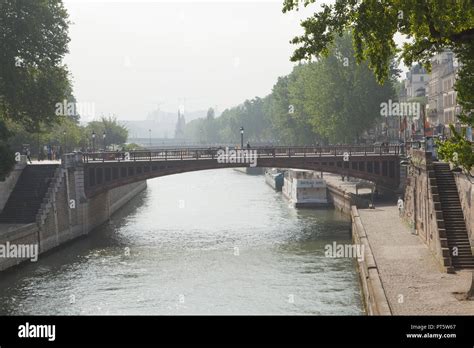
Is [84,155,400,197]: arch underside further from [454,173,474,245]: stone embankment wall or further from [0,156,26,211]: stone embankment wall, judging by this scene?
[454,173,474,245]: stone embankment wall

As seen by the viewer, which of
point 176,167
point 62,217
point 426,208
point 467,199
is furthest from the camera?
point 176,167

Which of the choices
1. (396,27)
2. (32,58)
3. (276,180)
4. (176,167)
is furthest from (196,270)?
(276,180)

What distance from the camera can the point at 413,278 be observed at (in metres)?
31.3

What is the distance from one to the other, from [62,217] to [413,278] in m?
29.6

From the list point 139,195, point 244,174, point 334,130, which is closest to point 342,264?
Answer: point 334,130

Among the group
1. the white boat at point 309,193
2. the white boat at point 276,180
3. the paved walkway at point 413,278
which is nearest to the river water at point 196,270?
the paved walkway at point 413,278

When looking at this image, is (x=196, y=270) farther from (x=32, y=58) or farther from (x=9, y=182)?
(x=32, y=58)

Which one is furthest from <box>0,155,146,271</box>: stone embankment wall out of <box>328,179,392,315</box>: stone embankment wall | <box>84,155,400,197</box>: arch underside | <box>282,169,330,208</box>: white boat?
<box>282,169,330,208</box>: white boat

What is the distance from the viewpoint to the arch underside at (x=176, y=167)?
57.8m

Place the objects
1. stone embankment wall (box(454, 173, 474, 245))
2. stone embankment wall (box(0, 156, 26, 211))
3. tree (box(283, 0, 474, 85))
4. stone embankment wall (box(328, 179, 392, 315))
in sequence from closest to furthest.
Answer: tree (box(283, 0, 474, 85)) < stone embankment wall (box(328, 179, 392, 315)) < stone embankment wall (box(454, 173, 474, 245)) < stone embankment wall (box(0, 156, 26, 211))

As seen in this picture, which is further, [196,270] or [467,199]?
[196,270]

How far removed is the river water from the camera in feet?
109

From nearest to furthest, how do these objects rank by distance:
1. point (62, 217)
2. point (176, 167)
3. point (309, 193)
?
point (62, 217) → point (176, 167) → point (309, 193)

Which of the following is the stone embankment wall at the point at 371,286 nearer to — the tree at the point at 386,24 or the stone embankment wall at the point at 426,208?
the stone embankment wall at the point at 426,208
